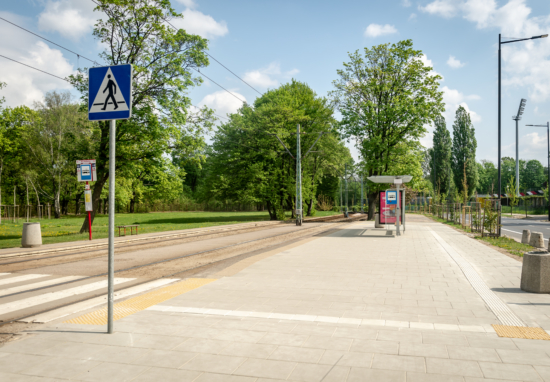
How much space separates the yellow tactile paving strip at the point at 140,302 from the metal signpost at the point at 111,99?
81 cm

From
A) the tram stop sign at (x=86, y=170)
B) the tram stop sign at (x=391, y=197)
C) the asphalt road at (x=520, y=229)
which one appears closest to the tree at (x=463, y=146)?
the asphalt road at (x=520, y=229)

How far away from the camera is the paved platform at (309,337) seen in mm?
3729

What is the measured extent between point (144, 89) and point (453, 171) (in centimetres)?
5952

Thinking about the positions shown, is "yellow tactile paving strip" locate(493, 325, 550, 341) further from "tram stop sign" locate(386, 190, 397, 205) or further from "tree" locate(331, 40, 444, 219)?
"tree" locate(331, 40, 444, 219)

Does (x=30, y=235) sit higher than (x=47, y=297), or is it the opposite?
(x=30, y=235)

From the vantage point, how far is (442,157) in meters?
69.8

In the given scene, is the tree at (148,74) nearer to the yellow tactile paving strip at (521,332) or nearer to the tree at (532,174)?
the yellow tactile paving strip at (521,332)

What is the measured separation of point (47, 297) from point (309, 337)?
4860 millimetres

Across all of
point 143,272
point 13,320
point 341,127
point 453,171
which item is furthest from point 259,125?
point 453,171

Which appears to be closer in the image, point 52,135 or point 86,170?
point 86,170

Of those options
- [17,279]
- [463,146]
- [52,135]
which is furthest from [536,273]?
[463,146]

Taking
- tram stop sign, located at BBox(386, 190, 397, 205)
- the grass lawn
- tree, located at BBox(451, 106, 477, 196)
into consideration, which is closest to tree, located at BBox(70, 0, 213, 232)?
the grass lawn

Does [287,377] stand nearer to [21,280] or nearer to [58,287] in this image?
[58,287]

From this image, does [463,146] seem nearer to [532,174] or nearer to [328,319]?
[532,174]
